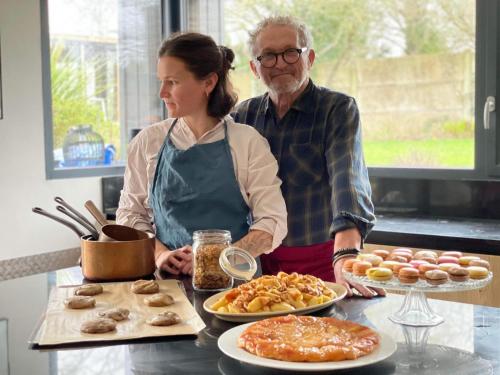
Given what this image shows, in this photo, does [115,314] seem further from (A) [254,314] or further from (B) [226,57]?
(B) [226,57]

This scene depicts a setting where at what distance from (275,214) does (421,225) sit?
1330mm

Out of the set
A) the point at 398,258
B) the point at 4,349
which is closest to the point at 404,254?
the point at 398,258

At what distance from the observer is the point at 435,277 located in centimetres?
113

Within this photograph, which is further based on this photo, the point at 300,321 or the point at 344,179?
the point at 344,179

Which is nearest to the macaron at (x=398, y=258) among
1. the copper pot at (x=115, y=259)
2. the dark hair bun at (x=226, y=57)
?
the copper pot at (x=115, y=259)

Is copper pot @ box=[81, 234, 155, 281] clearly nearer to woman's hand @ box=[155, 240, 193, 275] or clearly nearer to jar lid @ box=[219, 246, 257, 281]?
woman's hand @ box=[155, 240, 193, 275]

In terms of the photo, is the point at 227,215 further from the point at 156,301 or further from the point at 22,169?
the point at 22,169

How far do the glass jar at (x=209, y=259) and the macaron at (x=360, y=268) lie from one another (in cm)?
32

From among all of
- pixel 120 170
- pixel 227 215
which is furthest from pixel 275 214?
pixel 120 170

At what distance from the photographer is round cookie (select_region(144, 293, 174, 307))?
1308 mm

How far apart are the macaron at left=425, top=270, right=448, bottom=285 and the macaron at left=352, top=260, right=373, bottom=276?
12 cm

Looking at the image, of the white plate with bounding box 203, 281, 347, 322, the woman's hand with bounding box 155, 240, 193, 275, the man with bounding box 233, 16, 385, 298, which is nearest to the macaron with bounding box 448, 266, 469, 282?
the white plate with bounding box 203, 281, 347, 322

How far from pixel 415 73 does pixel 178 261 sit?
2106mm

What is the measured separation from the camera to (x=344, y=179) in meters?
1.82
